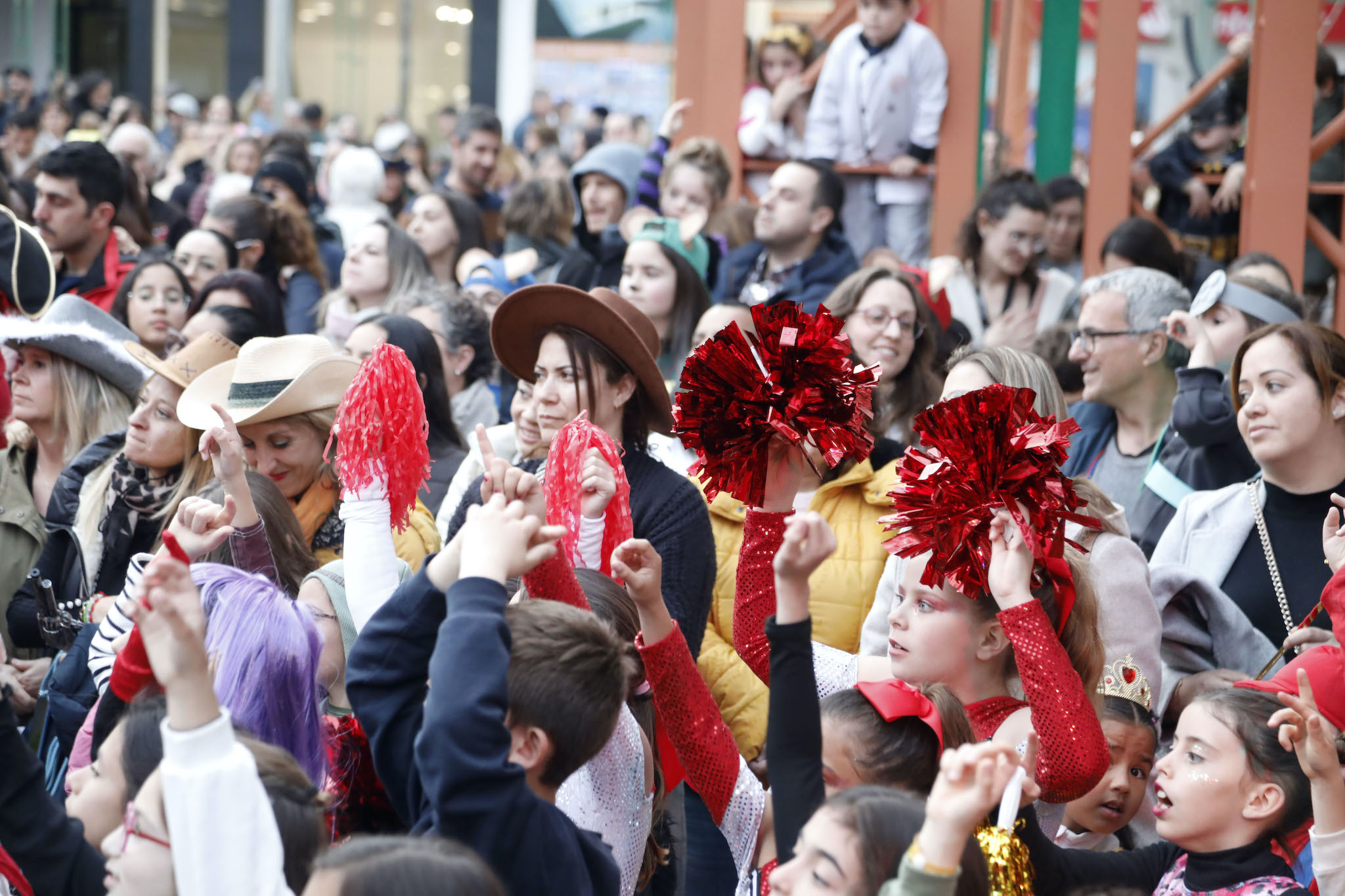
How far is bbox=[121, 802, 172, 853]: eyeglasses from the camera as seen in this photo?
196cm

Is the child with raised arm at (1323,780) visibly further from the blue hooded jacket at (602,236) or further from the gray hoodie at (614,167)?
the gray hoodie at (614,167)

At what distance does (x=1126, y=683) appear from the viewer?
10.2ft

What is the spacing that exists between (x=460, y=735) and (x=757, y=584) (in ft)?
3.14

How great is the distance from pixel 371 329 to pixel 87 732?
2.23 meters

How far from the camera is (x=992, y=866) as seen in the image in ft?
7.33

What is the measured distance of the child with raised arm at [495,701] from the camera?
6.53 feet

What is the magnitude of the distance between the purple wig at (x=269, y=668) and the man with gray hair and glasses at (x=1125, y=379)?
2751 millimetres

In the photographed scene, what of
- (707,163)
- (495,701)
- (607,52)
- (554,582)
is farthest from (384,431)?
(607,52)

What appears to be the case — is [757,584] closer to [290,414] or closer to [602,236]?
[290,414]

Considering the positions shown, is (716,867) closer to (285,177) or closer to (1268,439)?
(1268,439)

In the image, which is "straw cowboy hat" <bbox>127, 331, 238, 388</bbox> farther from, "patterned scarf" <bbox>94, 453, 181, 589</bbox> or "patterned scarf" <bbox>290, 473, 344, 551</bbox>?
"patterned scarf" <bbox>290, 473, 344, 551</bbox>

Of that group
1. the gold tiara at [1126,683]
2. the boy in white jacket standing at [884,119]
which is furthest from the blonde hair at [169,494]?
the boy in white jacket standing at [884,119]

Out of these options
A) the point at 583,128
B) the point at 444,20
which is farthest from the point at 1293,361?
the point at 444,20

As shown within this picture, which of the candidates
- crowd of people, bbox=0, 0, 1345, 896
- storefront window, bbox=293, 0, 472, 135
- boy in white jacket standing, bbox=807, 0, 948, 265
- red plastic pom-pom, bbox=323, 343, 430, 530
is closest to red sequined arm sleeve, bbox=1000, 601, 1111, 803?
crowd of people, bbox=0, 0, 1345, 896
